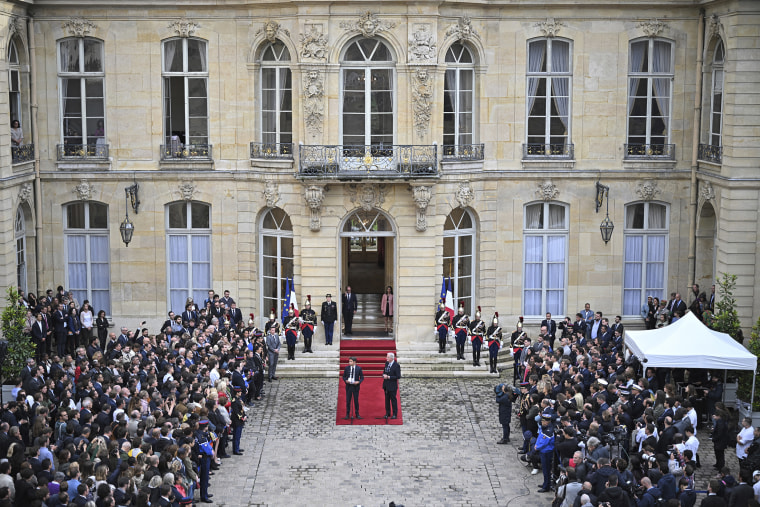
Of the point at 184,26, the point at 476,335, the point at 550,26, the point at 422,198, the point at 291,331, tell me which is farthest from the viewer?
the point at 550,26

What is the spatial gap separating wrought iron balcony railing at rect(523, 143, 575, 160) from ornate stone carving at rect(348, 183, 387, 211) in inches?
178

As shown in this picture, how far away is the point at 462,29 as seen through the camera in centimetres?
2983

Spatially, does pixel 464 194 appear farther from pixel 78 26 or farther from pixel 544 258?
pixel 78 26

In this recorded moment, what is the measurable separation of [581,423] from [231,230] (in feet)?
45.4

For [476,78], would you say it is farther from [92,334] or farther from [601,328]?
[92,334]

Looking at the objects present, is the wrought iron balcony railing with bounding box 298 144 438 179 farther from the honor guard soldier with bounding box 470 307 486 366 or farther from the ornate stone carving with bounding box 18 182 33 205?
the ornate stone carving with bounding box 18 182 33 205

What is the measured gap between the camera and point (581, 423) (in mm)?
20938

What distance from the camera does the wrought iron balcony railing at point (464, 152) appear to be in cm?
3039

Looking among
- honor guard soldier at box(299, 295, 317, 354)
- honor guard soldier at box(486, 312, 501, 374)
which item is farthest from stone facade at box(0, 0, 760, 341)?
honor guard soldier at box(486, 312, 501, 374)

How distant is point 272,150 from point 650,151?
11023 millimetres

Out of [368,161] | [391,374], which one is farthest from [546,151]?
[391,374]

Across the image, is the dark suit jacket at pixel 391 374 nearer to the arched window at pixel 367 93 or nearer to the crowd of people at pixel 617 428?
the crowd of people at pixel 617 428

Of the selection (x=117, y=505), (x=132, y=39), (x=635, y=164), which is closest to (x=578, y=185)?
(x=635, y=164)

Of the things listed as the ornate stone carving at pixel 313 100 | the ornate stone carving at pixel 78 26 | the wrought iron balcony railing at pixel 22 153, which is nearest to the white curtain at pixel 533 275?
the ornate stone carving at pixel 313 100
